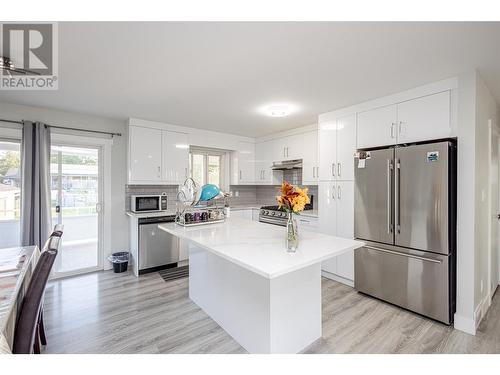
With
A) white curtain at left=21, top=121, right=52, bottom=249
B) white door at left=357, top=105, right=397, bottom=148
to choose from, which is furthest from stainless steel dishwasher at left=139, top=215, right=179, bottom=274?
white door at left=357, top=105, right=397, bottom=148

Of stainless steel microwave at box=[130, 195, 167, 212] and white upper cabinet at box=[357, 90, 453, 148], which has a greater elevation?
white upper cabinet at box=[357, 90, 453, 148]

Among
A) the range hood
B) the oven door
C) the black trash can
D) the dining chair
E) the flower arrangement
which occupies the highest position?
the range hood

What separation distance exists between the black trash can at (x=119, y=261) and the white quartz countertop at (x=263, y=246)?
68.3 inches

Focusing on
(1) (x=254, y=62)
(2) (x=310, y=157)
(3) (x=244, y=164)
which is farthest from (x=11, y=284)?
(3) (x=244, y=164)

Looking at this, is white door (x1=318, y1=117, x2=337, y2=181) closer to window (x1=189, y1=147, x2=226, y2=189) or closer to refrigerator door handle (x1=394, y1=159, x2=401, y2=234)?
refrigerator door handle (x1=394, y1=159, x2=401, y2=234)

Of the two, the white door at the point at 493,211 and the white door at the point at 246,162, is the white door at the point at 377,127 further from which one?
the white door at the point at 246,162

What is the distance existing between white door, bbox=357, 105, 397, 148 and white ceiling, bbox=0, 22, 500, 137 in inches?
8.9

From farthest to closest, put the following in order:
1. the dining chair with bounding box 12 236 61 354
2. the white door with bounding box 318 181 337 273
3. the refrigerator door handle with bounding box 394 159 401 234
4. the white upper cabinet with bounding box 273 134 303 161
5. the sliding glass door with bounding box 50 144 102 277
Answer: the white upper cabinet with bounding box 273 134 303 161, the sliding glass door with bounding box 50 144 102 277, the white door with bounding box 318 181 337 273, the refrigerator door handle with bounding box 394 159 401 234, the dining chair with bounding box 12 236 61 354

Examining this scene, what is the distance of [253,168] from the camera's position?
5.22 meters

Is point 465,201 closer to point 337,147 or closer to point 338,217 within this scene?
point 338,217

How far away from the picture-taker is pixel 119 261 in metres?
3.67

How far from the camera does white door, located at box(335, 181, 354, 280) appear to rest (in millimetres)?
3088

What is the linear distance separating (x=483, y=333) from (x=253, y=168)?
13.3ft

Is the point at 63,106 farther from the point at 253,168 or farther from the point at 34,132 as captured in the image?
the point at 253,168
